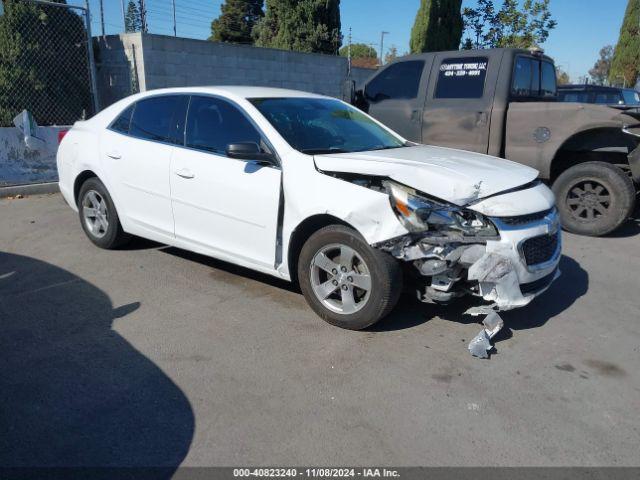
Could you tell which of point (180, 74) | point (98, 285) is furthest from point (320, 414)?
point (180, 74)

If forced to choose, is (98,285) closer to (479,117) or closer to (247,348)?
(247,348)

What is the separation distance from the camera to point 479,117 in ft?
22.2

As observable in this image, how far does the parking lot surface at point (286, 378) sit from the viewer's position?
270 cm

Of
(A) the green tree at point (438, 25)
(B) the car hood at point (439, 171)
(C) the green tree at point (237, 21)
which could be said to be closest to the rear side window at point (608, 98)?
(B) the car hood at point (439, 171)

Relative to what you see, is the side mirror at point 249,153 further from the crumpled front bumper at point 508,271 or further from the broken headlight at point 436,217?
the crumpled front bumper at point 508,271

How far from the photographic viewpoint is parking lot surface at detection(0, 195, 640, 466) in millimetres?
2701

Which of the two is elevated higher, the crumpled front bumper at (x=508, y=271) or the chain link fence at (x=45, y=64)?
the chain link fence at (x=45, y=64)

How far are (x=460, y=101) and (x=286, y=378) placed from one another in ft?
16.2

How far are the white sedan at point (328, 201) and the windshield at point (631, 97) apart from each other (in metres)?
9.34

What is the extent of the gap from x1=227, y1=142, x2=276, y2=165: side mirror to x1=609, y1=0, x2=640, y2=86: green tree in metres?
39.9

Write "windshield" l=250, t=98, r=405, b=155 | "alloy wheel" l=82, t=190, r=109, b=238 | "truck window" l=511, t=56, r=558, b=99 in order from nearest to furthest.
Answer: "windshield" l=250, t=98, r=405, b=155, "alloy wheel" l=82, t=190, r=109, b=238, "truck window" l=511, t=56, r=558, b=99

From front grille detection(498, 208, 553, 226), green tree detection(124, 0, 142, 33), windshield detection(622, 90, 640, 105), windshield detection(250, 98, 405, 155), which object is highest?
green tree detection(124, 0, 142, 33)

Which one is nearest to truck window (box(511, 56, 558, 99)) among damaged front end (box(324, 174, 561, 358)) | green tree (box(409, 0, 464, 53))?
damaged front end (box(324, 174, 561, 358))

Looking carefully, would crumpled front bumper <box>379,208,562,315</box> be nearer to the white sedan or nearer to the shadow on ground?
the white sedan
